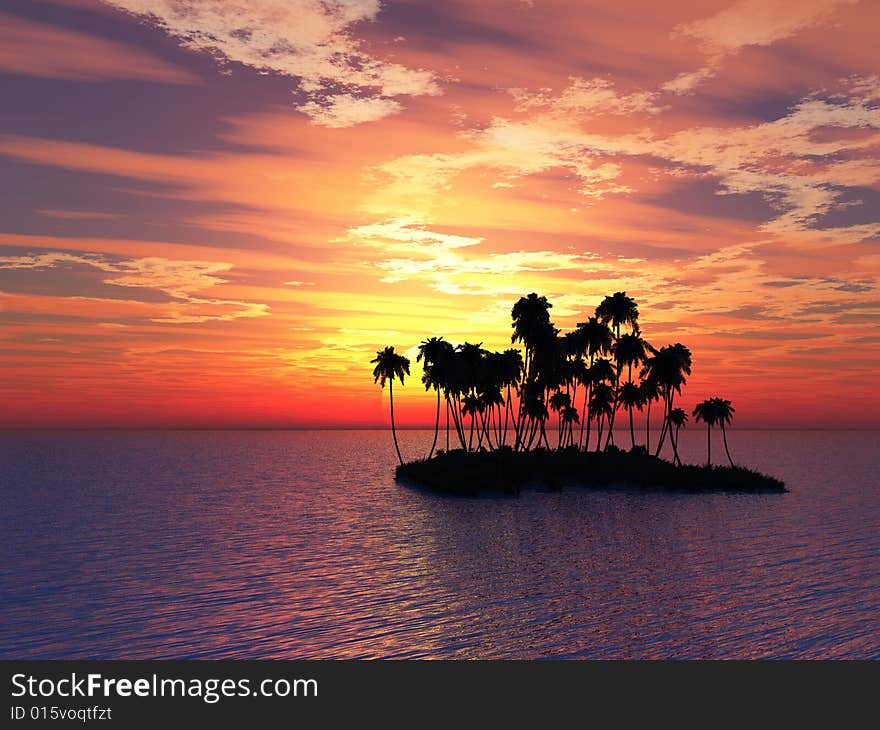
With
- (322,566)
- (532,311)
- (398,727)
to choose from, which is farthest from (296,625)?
(532,311)

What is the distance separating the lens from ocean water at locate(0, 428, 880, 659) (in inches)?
971

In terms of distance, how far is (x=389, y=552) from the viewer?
44.2m

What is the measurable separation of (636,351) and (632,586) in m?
73.2

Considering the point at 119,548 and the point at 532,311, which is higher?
the point at 532,311

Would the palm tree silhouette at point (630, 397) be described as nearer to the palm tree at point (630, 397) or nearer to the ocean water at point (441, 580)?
the palm tree at point (630, 397)

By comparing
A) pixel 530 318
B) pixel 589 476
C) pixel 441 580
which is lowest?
pixel 589 476

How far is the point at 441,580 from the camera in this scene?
3531 centimetres

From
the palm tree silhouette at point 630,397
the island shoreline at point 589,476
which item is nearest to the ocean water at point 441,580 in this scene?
the island shoreline at point 589,476

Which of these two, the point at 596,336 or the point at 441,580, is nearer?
the point at 441,580

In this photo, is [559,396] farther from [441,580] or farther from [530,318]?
[441,580]

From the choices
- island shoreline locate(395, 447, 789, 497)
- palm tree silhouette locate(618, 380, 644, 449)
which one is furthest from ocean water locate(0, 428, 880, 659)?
palm tree silhouette locate(618, 380, 644, 449)

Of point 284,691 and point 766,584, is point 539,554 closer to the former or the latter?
point 766,584

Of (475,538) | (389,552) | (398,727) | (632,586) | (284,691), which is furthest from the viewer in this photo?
(475,538)

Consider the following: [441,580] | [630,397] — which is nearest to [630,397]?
[630,397]
